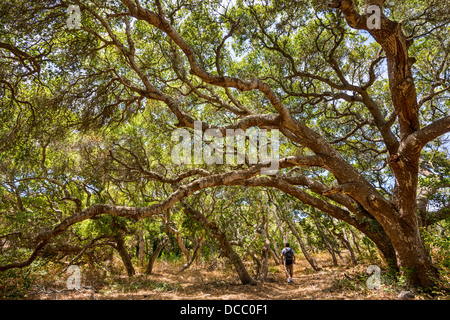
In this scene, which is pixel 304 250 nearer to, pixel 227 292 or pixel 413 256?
pixel 227 292

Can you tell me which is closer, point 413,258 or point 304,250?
point 413,258

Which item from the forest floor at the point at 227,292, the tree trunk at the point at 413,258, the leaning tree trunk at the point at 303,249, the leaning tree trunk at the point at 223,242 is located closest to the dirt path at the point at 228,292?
the forest floor at the point at 227,292

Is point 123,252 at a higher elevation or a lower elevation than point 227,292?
higher

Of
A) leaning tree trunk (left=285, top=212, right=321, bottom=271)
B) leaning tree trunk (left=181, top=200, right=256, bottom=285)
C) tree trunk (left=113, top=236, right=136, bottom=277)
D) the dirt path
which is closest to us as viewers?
the dirt path

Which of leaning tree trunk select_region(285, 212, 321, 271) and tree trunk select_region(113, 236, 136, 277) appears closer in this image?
tree trunk select_region(113, 236, 136, 277)

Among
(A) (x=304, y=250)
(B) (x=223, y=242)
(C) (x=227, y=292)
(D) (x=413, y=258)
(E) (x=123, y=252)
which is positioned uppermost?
(D) (x=413, y=258)

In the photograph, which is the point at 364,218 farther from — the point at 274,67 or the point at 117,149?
the point at 117,149

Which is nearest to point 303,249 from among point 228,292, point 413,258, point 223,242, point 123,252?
point 223,242

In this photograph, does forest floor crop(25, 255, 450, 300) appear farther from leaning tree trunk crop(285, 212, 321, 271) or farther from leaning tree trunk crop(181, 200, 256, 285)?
leaning tree trunk crop(285, 212, 321, 271)

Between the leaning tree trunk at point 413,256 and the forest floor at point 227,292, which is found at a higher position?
the leaning tree trunk at point 413,256

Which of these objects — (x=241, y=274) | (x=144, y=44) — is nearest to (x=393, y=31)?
(x=144, y=44)

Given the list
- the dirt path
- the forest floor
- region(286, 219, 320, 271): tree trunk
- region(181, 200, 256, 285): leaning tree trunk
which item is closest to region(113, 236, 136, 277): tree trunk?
the forest floor

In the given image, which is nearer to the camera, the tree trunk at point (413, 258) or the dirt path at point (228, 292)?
the tree trunk at point (413, 258)

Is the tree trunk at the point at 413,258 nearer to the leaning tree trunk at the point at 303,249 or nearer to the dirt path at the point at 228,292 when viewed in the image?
the dirt path at the point at 228,292
